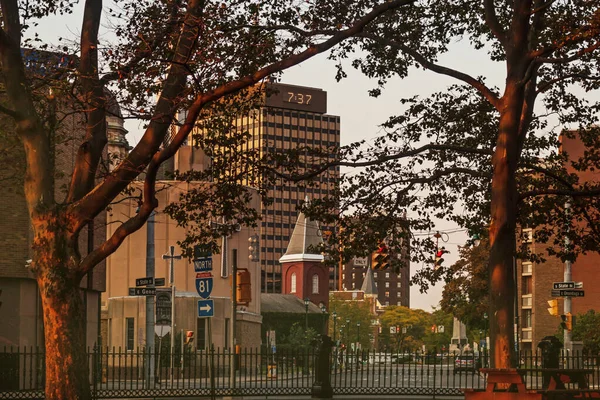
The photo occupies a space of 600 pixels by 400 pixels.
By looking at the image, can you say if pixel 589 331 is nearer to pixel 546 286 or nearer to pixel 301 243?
pixel 546 286

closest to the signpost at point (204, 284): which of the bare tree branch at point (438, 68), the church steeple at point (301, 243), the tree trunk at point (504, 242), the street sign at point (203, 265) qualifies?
the street sign at point (203, 265)

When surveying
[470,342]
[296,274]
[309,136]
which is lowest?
[470,342]

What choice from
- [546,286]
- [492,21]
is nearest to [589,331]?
[546,286]

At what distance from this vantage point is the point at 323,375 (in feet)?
94.5

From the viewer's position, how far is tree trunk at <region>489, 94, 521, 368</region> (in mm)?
19047

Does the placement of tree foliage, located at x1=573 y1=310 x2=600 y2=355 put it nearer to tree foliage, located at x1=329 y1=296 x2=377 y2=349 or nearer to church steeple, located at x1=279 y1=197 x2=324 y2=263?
church steeple, located at x1=279 y1=197 x2=324 y2=263

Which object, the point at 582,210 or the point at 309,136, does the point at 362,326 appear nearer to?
the point at 309,136

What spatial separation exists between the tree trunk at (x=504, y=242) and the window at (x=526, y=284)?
69685 millimetres

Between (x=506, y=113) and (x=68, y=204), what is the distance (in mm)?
8253

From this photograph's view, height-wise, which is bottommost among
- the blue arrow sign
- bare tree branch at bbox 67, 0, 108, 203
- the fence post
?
the fence post

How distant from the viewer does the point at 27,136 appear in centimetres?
1741

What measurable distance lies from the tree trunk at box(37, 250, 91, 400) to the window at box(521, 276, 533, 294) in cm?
7409

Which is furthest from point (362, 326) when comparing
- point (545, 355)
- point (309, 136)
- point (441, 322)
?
point (545, 355)

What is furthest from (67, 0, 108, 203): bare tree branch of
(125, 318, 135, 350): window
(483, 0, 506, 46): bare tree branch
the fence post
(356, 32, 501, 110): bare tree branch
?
(125, 318, 135, 350): window
